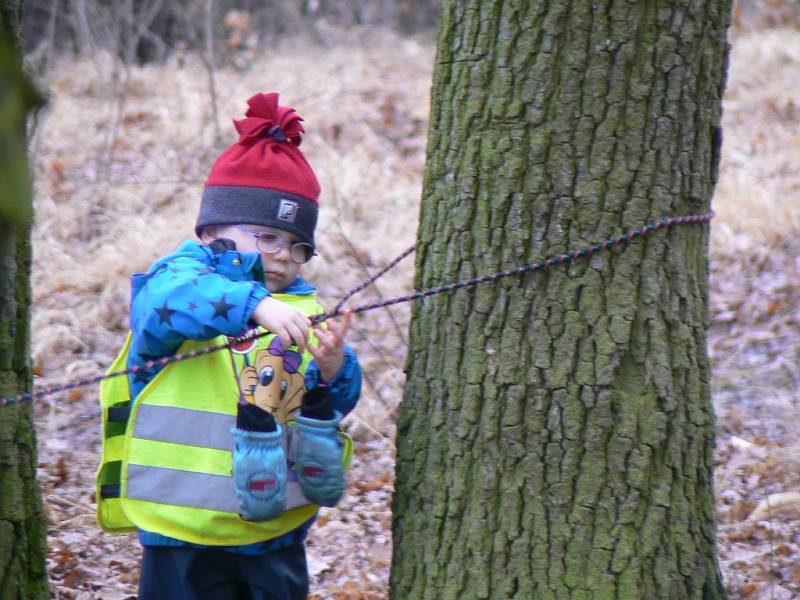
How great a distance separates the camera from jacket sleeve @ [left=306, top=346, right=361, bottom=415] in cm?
295

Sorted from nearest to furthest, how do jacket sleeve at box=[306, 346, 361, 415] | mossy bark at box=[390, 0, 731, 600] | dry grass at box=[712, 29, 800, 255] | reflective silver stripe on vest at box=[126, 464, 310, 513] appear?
mossy bark at box=[390, 0, 731, 600] → reflective silver stripe on vest at box=[126, 464, 310, 513] → jacket sleeve at box=[306, 346, 361, 415] → dry grass at box=[712, 29, 800, 255]

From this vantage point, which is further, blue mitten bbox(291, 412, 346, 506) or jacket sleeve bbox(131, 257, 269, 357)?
blue mitten bbox(291, 412, 346, 506)

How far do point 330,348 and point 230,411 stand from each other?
35 centimetres

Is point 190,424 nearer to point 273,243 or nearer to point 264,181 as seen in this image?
point 273,243

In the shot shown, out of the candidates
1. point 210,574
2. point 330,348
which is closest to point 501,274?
point 330,348

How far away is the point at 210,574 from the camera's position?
2889 mm

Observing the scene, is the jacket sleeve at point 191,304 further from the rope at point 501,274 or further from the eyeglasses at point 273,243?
the eyeglasses at point 273,243

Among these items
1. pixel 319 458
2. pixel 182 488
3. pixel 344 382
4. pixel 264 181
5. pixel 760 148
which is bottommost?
pixel 182 488

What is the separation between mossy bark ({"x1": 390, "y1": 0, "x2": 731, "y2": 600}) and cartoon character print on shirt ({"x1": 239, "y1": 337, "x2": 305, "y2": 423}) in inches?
17.6

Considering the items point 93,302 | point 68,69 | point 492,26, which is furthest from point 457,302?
point 68,69

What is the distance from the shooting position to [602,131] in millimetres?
2656

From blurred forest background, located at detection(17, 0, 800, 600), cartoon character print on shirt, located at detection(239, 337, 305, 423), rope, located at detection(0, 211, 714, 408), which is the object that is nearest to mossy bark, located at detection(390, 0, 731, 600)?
rope, located at detection(0, 211, 714, 408)

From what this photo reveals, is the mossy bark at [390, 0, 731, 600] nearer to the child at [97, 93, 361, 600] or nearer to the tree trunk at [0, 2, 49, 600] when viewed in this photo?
the child at [97, 93, 361, 600]

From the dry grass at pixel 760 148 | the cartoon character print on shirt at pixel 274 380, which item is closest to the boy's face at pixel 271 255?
the cartoon character print on shirt at pixel 274 380
